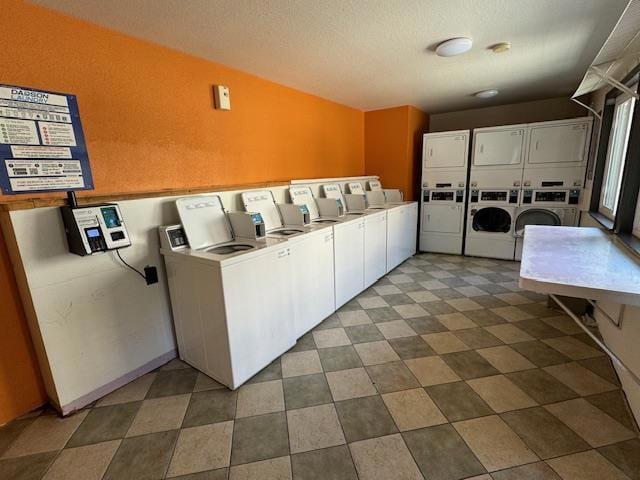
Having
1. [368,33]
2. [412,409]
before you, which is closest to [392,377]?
[412,409]

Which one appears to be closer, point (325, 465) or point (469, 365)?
point (325, 465)

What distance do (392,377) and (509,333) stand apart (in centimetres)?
122

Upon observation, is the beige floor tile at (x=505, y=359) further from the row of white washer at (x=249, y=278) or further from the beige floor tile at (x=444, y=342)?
the row of white washer at (x=249, y=278)

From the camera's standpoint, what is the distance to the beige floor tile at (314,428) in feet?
4.95

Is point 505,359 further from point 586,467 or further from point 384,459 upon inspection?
point 384,459

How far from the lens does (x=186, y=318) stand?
212 cm

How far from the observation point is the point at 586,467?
134 centimetres

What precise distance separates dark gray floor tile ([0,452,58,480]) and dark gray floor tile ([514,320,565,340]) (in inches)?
129

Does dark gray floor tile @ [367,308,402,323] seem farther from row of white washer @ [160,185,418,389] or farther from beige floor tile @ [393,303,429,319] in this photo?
row of white washer @ [160,185,418,389]

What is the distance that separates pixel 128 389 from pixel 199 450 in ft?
2.77

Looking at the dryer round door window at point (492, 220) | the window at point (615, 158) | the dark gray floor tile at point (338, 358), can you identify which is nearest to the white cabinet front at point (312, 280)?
the dark gray floor tile at point (338, 358)

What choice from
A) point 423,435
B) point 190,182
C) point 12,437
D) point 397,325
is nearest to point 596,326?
point 397,325

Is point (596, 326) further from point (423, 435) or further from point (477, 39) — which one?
point (477, 39)

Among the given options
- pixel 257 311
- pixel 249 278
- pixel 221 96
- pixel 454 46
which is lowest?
pixel 257 311
